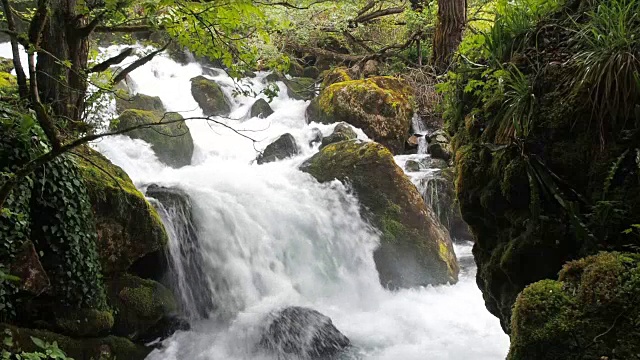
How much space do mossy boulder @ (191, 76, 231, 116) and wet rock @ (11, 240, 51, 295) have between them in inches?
474

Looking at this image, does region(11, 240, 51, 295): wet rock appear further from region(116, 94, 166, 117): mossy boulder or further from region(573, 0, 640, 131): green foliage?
region(116, 94, 166, 117): mossy boulder

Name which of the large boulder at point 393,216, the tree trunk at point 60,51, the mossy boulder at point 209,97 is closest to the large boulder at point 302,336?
the large boulder at point 393,216

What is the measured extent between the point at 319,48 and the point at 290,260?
1286 centimetres

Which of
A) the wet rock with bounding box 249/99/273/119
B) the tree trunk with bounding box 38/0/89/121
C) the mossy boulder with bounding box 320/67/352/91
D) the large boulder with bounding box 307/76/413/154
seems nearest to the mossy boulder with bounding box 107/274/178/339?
the tree trunk with bounding box 38/0/89/121

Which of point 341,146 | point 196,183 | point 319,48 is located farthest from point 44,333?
point 319,48

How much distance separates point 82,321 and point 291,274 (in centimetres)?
386

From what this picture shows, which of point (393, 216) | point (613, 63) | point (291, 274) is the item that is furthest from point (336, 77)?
point (613, 63)

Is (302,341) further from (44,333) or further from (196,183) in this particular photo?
(196,183)

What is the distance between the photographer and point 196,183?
9.59m

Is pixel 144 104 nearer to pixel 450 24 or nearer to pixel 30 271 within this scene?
pixel 450 24

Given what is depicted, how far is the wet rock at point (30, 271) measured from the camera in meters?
4.52

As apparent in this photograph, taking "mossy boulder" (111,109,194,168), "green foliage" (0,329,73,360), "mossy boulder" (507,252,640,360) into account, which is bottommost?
"green foliage" (0,329,73,360)

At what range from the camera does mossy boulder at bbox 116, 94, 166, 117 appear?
14.0 m

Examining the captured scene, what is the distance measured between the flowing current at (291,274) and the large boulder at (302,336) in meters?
0.22
